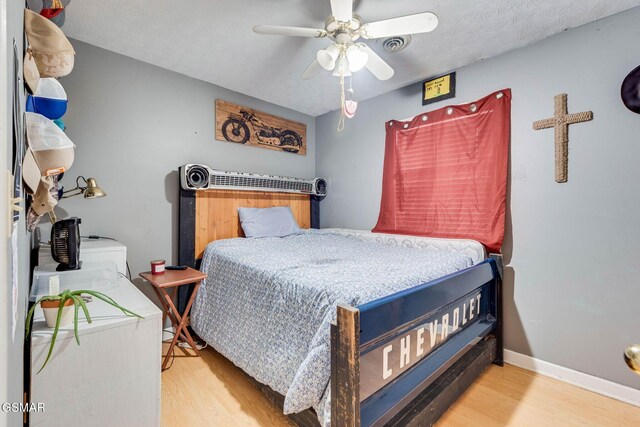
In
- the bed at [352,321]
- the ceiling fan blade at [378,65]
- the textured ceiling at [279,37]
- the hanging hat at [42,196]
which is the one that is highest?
the textured ceiling at [279,37]

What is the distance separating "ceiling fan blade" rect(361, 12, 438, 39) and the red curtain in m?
1.07

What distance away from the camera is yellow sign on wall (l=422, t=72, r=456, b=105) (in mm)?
2537

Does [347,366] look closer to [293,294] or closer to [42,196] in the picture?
[293,294]

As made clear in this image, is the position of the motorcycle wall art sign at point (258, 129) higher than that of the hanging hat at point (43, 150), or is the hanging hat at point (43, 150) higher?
the motorcycle wall art sign at point (258, 129)

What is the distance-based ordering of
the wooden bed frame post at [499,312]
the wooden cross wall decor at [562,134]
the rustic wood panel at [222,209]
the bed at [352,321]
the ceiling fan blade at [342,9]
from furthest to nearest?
the rustic wood panel at [222,209] < the wooden bed frame post at [499,312] < the wooden cross wall decor at [562,134] < the ceiling fan blade at [342,9] < the bed at [352,321]

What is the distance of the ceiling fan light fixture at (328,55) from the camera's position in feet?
5.57

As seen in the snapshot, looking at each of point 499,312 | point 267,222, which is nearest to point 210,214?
point 267,222

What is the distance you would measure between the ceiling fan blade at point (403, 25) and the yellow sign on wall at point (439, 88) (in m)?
1.09

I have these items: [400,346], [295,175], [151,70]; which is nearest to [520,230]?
[400,346]

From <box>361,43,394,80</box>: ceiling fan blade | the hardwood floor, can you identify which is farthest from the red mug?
<box>361,43,394,80</box>: ceiling fan blade

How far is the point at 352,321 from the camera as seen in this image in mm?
982

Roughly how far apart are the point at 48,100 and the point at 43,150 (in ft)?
0.91

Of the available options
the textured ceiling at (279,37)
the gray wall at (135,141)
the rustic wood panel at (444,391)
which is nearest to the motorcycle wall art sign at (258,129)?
the gray wall at (135,141)

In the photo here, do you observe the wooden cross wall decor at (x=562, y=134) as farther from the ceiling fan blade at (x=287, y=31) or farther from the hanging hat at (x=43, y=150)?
the hanging hat at (x=43, y=150)
